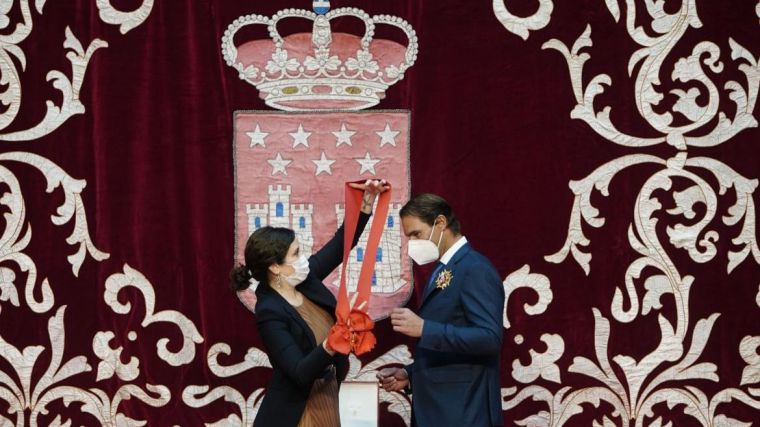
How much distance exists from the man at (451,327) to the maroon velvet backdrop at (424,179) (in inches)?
27.8

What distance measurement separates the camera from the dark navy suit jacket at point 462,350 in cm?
291

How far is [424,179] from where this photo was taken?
3.82 meters

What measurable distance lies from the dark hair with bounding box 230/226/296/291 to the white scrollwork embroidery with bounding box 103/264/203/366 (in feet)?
2.92

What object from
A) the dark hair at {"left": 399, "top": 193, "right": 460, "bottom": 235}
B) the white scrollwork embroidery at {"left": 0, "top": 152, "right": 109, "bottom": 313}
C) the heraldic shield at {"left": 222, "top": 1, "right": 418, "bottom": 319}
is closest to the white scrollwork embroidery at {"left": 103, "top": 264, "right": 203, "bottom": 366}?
the white scrollwork embroidery at {"left": 0, "top": 152, "right": 109, "bottom": 313}

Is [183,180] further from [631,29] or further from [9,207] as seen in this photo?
[631,29]

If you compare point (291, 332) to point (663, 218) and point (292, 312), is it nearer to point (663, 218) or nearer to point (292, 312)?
point (292, 312)

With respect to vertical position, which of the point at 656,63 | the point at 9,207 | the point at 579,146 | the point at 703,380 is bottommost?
the point at 703,380

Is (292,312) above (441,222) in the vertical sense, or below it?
below

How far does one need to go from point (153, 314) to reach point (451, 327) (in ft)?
4.97

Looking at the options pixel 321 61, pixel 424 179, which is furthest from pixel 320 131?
pixel 424 179

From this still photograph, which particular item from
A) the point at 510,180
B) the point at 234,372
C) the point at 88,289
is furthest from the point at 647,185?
the point at 88,289

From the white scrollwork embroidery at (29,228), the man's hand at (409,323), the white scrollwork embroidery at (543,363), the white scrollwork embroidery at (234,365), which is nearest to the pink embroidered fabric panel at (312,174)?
the white scrollwork embroidery at (234,365)

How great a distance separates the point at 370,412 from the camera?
3285 millimetres

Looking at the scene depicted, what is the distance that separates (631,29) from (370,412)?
186cm
